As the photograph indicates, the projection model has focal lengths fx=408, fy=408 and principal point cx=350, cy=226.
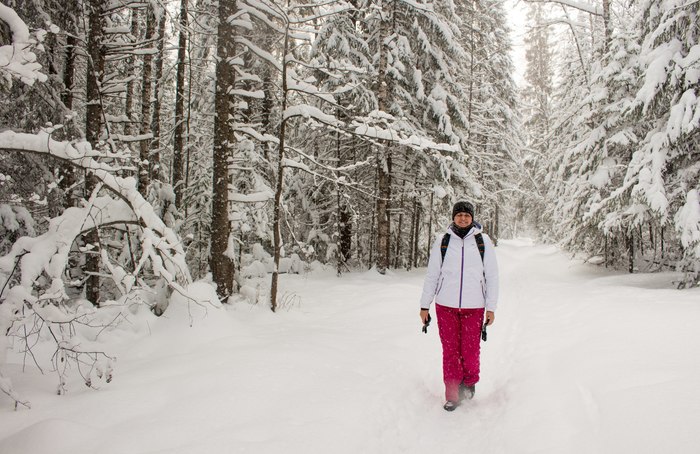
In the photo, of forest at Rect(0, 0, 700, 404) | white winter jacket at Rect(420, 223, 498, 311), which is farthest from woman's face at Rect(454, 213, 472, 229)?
forest at Rect(0, 0, 700, 404)

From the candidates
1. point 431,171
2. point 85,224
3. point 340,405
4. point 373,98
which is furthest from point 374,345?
point 431,171

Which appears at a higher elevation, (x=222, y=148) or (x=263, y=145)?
(x=263, y=145)

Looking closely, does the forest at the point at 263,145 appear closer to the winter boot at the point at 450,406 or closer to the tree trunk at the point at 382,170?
the tree trunk at the point at 382,170

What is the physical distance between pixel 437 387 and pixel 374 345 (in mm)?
1353

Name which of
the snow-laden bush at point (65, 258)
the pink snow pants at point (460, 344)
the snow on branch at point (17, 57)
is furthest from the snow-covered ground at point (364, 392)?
the snow on branch at point (17, 57)

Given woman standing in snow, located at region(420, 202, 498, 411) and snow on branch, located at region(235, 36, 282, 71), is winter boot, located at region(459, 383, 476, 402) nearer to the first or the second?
woman standing in snow, located at region(420, 202, 498, 411)

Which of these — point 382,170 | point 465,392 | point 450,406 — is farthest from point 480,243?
point 382,170

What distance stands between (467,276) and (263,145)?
330 inches

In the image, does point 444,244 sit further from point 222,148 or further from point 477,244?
point 222,148

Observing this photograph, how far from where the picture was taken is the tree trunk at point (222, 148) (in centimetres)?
742

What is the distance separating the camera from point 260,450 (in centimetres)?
323

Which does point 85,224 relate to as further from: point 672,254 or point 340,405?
point 672,254

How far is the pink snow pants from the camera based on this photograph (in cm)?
490

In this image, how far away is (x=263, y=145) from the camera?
11734 millimetres
